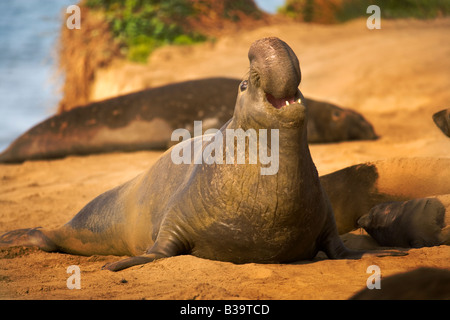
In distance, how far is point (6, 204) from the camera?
6.30 metres

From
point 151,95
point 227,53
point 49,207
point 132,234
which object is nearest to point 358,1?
point 227,53

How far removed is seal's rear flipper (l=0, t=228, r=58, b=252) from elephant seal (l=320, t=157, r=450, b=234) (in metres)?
2.16

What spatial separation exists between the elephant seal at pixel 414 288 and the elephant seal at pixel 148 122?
553 centimetres

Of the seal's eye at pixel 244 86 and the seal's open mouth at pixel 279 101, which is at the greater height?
the seal's eye at pixel 244 86

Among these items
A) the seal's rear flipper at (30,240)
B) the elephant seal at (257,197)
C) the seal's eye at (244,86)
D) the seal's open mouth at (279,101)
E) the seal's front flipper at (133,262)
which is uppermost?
the seal's eye at (244,86)

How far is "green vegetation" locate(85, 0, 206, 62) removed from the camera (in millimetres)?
13164

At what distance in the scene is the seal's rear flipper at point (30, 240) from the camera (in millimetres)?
4918

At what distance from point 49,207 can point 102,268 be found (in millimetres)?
2402

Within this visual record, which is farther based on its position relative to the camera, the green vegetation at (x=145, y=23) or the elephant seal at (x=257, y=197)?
the green vegetation at (x=145, y=23)

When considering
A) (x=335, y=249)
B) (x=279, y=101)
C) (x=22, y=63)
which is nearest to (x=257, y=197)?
(x=279, y=101)

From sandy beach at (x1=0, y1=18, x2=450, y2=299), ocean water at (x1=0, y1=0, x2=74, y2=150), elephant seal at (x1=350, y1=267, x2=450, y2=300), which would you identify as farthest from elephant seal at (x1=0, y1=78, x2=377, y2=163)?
ocean water at (x1=0, y1=0, x2=74, y2=150)

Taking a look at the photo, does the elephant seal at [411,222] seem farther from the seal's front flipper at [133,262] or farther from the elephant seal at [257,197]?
the seal's front flipper at [133,262]

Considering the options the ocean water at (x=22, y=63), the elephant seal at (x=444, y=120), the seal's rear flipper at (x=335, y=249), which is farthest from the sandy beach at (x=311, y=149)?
the ocean water at (x=22, y=63)

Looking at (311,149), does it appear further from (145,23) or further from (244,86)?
(145,23)
